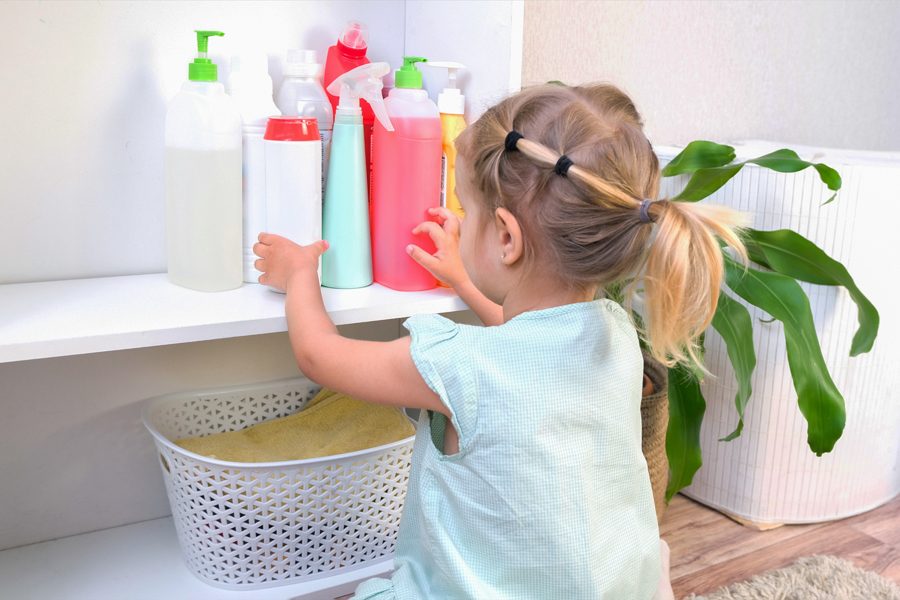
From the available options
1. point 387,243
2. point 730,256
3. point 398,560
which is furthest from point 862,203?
point 398,560

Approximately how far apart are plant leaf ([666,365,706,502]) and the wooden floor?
0.12m

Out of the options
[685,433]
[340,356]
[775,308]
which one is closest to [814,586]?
[685,433]

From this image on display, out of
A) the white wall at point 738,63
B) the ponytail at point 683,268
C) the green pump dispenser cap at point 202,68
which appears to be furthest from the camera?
the white wall at point 738,63

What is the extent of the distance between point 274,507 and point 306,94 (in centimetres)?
45

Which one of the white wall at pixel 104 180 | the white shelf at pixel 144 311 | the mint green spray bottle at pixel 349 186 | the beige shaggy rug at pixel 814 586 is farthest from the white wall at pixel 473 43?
the beige shaggy rug at pixel 814 586

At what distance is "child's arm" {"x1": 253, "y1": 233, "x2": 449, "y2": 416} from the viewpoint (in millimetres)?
744

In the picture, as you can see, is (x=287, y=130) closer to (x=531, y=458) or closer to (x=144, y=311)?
(x=144, y=311)

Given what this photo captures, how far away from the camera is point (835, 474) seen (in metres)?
1.33

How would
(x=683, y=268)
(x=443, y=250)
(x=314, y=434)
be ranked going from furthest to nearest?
1. (x=314, y=434)
2. (x=443, y=250)
3. (x=683, y=268)

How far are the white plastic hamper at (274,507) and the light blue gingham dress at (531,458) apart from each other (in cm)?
23

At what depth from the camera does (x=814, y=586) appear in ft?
3.77

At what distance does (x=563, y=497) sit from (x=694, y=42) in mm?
1015

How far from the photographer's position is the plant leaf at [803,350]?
1.09 meters

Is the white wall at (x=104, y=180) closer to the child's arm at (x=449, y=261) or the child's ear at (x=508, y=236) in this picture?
the child's arm at (x=449, y=261)
